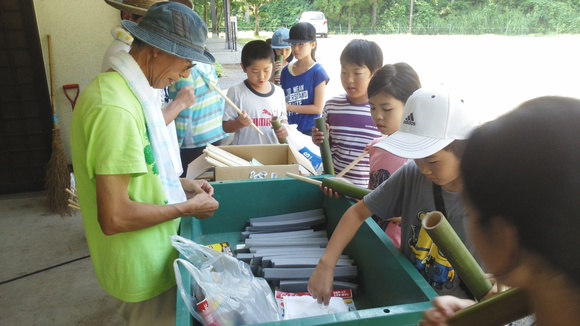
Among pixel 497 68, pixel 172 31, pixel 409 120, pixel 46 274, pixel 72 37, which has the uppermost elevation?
pixel 72 37

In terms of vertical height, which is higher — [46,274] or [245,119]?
[245,119]

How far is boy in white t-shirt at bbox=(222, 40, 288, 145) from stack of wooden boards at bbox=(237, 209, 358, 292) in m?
0.98

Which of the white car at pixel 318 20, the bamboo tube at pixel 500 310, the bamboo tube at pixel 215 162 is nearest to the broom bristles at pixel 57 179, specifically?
the bamboo tube at pixel 215 162

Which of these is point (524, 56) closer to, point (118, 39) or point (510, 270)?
point (118, 39)

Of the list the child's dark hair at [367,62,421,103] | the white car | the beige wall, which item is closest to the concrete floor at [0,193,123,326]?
the beige wall

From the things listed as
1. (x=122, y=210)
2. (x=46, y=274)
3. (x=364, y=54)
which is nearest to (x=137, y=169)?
(x=122, y=210)

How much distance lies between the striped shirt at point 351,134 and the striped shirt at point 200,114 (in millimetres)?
850

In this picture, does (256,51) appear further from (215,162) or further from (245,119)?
(215,162)

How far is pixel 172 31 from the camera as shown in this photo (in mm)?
1317

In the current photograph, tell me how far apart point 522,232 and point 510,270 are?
0.23 ft

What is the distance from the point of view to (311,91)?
319 centimetres

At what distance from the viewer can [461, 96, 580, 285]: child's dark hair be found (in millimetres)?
464

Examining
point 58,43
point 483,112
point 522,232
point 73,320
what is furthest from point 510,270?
point 58,43

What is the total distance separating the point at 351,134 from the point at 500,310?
68.1 inches
